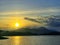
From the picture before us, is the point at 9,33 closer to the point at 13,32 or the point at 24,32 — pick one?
the point at 13,32

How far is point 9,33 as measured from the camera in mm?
14086

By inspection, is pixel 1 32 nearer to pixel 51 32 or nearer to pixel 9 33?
pixel 9 33

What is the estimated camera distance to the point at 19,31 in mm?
14359

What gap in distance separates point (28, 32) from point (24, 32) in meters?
0.30

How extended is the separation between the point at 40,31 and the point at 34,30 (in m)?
0.53

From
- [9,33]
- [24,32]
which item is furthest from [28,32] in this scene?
[9,33]

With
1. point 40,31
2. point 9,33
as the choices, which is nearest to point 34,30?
point 40,31

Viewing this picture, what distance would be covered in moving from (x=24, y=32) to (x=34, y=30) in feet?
3.02

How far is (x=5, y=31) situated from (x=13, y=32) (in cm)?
61

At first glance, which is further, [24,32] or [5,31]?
[24,32]

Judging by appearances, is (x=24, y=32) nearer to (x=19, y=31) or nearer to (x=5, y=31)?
(x=19, y=31)

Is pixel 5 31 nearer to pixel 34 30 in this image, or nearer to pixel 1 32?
pixel 1 32

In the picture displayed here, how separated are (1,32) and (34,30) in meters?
2.29

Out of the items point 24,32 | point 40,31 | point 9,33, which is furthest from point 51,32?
point 9,33
